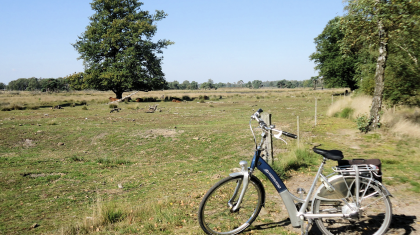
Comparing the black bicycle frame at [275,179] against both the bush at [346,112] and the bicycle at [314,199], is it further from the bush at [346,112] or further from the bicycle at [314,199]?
the bush at [346,112]

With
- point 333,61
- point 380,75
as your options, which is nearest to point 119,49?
point 333,61

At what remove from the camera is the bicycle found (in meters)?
3.68

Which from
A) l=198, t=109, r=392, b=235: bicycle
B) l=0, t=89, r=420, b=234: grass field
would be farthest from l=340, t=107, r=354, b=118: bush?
l=198, t=109, r=392, b=235: bicycle

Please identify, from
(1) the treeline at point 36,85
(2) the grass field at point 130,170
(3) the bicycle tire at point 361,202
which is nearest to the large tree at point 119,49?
(2) the grass field at point 130,170

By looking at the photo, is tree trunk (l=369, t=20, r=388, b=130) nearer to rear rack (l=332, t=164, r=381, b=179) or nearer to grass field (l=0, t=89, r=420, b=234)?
grass field (l=0, t=89, r=420, b=234)

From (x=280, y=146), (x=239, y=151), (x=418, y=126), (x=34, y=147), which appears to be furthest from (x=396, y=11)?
(x=34, y=147)

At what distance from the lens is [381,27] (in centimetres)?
1224

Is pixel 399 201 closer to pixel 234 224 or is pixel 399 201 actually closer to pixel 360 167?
pixel 360 167

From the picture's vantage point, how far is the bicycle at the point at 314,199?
12.1 ft

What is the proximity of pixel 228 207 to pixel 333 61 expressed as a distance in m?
44.4

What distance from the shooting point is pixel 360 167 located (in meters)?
3.69

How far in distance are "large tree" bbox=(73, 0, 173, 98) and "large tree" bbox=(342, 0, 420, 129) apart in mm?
32850

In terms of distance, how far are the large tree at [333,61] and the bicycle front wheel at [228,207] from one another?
4124 centimetres

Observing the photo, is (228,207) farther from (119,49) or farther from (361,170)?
(119,49)
